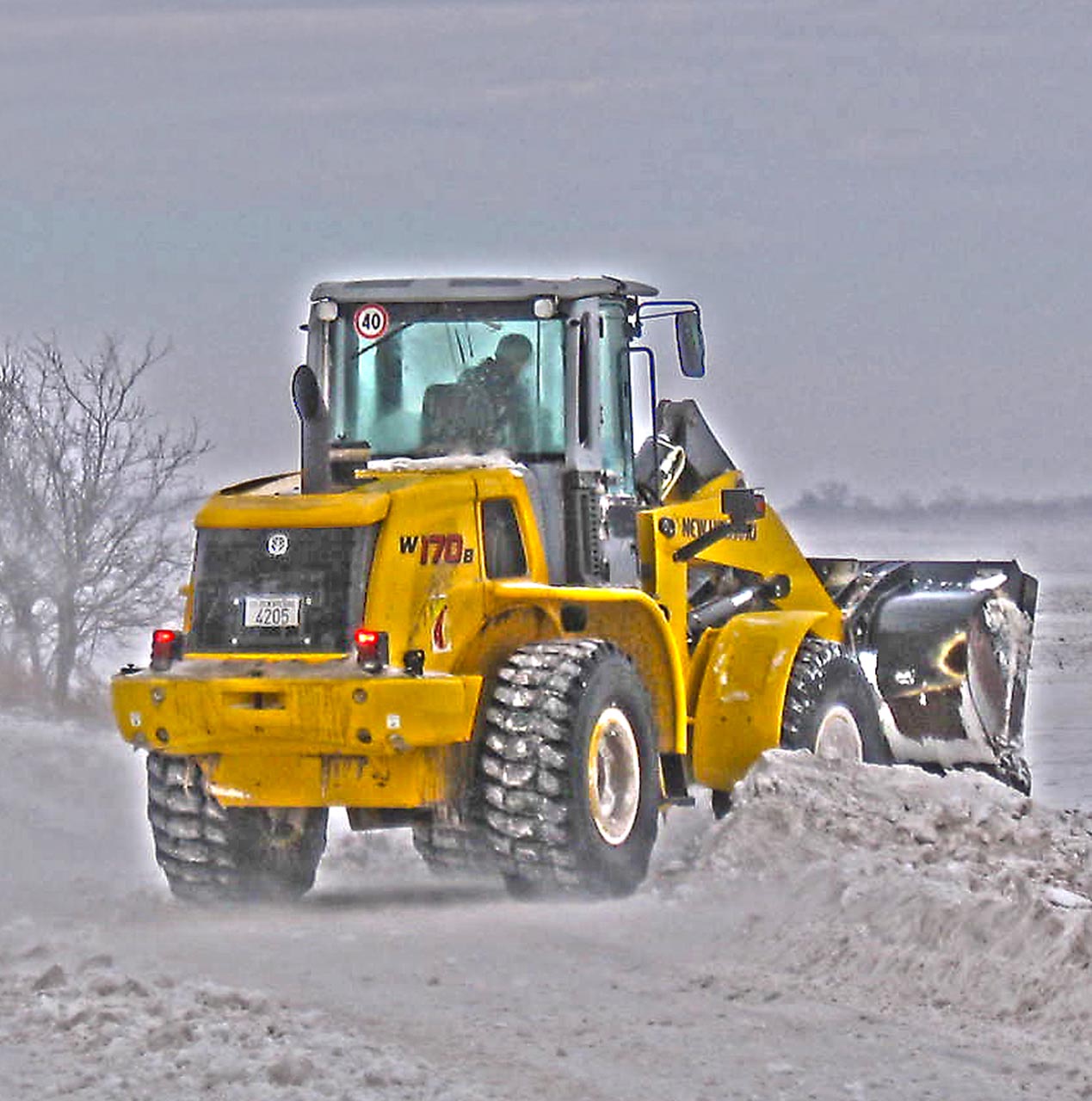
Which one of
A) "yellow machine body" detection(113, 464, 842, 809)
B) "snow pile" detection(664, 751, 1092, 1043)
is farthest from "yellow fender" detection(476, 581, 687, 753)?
"snow pile" detection(664, 751, 1092, 1043)

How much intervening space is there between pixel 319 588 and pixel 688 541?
120 inches

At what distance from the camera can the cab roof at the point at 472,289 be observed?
1263cm

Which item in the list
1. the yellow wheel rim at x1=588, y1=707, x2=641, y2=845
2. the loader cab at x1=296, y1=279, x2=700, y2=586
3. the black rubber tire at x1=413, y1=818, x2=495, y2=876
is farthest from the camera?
the loader cab at x1=296, y1=279, x2=700, y2=586

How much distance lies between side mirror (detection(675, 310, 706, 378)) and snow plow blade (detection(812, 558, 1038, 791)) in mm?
3232

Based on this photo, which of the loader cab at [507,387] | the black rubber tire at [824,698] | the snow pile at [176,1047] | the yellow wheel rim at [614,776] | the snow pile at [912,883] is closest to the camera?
the snow pile at [176,1047]

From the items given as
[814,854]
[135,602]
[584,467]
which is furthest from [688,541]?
[135,602]

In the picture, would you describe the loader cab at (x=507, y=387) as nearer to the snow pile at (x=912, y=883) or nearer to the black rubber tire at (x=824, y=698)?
the black rubber tire at (x=824, y=698)

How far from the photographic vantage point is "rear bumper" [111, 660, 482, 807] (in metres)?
11.0

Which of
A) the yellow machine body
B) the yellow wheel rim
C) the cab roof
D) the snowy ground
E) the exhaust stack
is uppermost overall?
the cab roof

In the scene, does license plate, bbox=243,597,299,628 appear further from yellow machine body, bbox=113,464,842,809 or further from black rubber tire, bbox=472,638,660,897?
black rubber tire, bbox=472,638,660,897

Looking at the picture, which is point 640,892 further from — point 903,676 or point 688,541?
point 903,676

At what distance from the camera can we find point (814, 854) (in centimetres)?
1191

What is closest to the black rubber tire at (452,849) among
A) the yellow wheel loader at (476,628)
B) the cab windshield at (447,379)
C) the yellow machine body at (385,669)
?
the yellow wheel loader at (476,628)

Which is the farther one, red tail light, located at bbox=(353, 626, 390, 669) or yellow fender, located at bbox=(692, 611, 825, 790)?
yellow fender, located at bbox=(692, 611, 825, 790)
